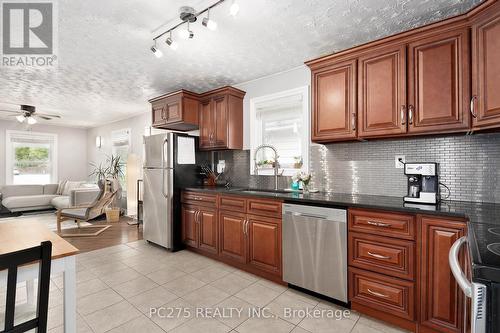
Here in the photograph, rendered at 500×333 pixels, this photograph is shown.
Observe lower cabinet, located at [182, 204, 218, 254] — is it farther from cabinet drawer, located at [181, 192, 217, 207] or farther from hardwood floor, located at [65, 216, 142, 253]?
hardwood floor, located at [65, 216, 142, 253]

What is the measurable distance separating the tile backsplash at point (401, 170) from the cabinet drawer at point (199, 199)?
0.81 m

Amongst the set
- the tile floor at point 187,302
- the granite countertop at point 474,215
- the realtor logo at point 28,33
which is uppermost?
the realtor logo at point 28,33

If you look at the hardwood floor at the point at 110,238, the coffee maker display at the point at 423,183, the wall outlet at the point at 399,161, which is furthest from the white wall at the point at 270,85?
Result: the hardwood floor at the point at 110,238

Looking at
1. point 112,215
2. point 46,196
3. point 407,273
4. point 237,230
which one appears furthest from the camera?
point 46,196

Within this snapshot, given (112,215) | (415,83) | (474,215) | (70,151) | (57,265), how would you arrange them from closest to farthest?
(57,265)
(474,215)
(415,83)
(112,215)
(70,151)

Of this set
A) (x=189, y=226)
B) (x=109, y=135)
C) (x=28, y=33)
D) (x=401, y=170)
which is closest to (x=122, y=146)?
(x=109, y=135)

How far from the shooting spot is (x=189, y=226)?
3.56 meters

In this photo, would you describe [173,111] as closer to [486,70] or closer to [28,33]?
[28,33]

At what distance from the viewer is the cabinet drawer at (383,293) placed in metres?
1.84

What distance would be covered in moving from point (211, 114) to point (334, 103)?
1.93 meters

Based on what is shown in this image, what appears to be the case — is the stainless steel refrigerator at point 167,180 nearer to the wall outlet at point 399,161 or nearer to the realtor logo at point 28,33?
the realtor logo at point 28,33

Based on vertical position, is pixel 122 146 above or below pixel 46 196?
above

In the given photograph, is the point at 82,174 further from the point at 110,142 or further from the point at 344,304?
the point at 344,304

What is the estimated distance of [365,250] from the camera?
2023mm
